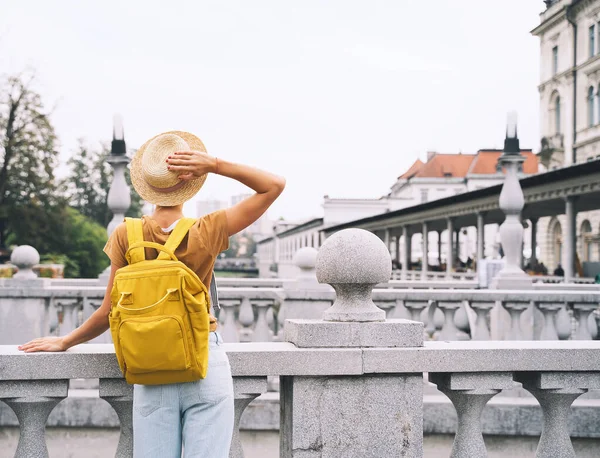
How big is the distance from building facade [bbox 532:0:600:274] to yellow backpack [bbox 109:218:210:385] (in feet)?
133

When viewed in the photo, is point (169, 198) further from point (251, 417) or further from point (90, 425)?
point (90, 425)

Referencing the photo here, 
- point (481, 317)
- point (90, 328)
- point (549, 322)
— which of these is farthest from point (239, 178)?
point (549, 322)

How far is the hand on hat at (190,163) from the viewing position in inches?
99.0

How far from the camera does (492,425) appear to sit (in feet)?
20.4

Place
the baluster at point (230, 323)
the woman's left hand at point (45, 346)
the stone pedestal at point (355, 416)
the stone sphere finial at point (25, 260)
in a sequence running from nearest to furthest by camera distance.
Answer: the woman's left hand at point (45, 346), the stone pedestal at point (355, 416), the baluster at point (230, 323), the stone sphere finial at point (25, 260)

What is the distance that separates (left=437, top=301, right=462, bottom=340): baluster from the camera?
6.98 meters

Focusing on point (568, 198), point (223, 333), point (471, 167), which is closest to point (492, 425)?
point (223, 333)

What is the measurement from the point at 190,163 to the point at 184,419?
972 millimetres

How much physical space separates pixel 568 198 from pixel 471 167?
231 feet

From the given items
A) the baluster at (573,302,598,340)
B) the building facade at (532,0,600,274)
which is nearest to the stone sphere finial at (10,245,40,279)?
the baluster at (573,302,598,340)

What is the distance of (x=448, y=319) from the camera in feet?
23.0

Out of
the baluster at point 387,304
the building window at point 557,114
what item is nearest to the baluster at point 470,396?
the baluster at point 387,304

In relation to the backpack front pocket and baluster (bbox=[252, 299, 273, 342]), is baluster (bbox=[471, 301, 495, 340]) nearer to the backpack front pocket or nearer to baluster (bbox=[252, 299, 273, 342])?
baluster (bbox=[252, 299, 273, 342])

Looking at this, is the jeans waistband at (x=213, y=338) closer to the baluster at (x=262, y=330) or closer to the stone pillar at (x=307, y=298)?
the stone pillar at (x=307, y=298)
